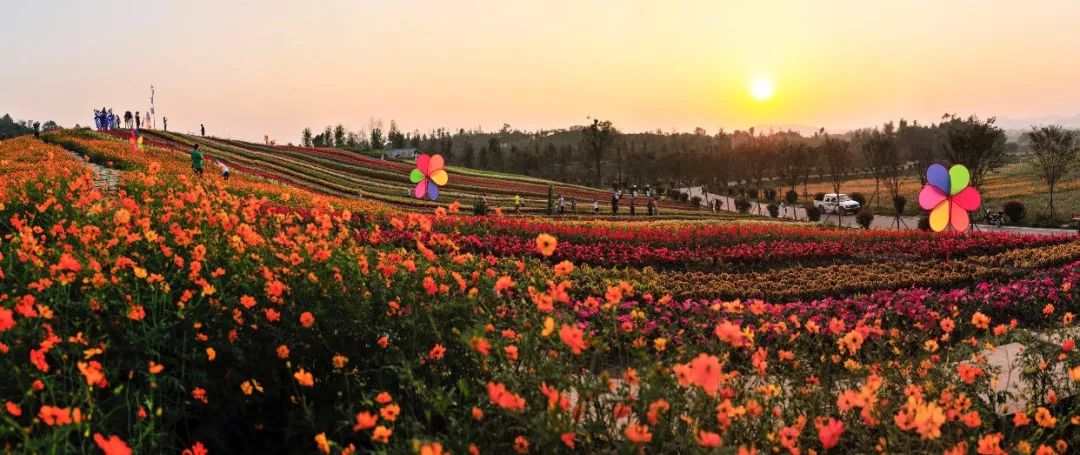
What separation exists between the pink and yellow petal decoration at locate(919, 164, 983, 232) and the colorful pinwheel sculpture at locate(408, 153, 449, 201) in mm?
11613

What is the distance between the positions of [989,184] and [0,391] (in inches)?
2129

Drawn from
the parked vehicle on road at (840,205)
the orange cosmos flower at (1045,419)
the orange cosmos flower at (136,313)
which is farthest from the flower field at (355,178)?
the orange cosmos flower at (1045,419)

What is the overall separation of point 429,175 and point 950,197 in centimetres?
1244

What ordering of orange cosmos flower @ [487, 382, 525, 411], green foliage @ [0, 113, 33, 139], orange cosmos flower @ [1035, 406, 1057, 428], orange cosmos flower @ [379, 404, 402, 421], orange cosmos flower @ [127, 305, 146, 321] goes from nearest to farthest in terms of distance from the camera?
orange cosmos flower @ [487, 382, 525, 411]
orange cosmos flower @ [379, 404, 402, 421]
orange cosmos flower @ [1035, 406, 1057, 428]
orange cosmos flower @ [127, 305, 146, 321]
green foliage @ [0, 113, 33, 139]

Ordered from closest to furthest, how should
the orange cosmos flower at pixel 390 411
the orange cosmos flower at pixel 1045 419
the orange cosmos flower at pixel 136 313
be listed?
the orange cosmos flower at pixel 390 411
the orange cosmos flower at pixel 1045 419
the orange cosmos flower at pixel 136 313

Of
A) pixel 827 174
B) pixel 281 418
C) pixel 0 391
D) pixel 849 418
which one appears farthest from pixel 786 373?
pixel 827 174

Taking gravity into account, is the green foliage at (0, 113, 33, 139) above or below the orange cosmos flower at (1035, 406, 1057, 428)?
above

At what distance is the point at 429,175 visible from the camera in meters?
18.9

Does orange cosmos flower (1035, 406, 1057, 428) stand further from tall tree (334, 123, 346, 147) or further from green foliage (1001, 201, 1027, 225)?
tall tree (334, 123, 346, 147)

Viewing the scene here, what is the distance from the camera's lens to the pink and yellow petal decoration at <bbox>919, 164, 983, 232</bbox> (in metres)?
13.8

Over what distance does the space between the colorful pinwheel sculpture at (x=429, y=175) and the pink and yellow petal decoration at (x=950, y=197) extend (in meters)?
11.6

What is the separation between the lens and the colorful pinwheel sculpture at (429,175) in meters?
18.7

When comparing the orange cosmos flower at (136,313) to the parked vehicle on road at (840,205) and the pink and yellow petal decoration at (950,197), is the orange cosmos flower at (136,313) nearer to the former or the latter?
the pink and yellow petal decoration at (950,197)

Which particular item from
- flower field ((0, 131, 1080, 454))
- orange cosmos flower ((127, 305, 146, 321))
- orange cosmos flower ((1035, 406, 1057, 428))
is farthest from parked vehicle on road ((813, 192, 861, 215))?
orange cosmos flower ((127, 305, 146, 321))
